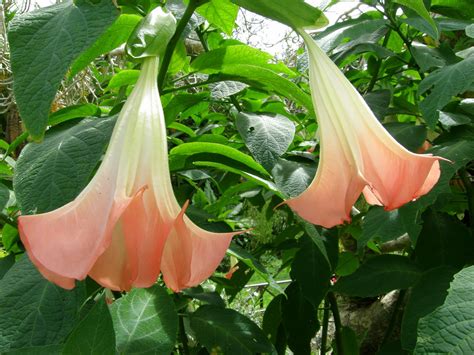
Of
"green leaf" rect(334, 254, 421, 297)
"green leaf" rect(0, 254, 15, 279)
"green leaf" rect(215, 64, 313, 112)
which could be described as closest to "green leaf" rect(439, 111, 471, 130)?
"green leaf" rect(334, 254, 421, 297)

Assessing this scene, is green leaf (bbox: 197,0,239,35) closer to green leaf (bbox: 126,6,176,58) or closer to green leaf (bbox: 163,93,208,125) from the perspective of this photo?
green leaf (bbox: 163,93,208,125)

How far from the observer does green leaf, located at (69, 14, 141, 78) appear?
0.70 m

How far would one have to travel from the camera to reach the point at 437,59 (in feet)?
3.10

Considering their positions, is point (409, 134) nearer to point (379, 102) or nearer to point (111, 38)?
point (379, 102)

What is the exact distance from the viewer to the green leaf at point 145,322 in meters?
0.59

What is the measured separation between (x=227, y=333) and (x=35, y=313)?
13.6 inches

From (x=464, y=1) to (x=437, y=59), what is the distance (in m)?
0.22

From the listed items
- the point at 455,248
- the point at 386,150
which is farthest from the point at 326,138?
the point at 455,248

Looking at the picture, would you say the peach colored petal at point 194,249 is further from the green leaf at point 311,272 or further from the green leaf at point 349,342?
the green leaf at point 349,342

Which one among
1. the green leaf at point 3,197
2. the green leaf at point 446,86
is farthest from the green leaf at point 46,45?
the green leaf at point 446,86

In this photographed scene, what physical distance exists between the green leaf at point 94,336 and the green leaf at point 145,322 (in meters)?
0.09

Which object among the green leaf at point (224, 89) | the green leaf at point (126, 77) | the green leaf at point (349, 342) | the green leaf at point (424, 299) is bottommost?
the green leaf at point (349, 342)

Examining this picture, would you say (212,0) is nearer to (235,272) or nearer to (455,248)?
(455,248)

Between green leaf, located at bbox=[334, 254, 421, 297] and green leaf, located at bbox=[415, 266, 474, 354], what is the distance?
361mm
